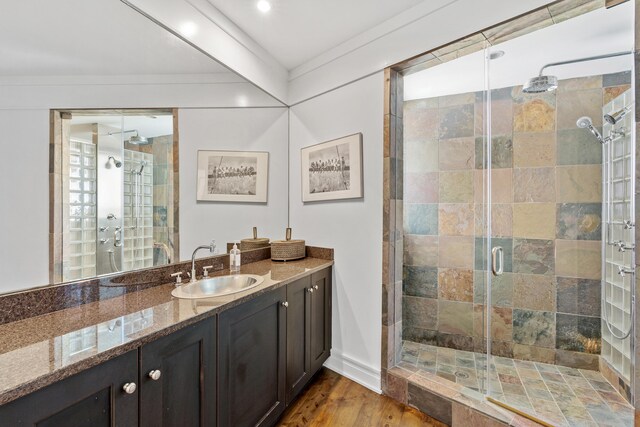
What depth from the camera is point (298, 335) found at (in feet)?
6.25

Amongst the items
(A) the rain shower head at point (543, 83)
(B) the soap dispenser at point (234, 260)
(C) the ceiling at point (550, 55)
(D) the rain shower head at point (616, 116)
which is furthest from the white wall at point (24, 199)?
(A) the rain shower head at point (543, 83)

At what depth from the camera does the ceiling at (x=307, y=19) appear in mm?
1856

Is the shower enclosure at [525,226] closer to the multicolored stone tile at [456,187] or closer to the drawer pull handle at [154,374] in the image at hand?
the multicolored stone tile at [456,187]

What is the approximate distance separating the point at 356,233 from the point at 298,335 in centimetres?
84

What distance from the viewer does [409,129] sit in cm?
292

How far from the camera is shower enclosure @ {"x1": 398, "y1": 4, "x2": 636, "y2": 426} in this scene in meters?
1.88

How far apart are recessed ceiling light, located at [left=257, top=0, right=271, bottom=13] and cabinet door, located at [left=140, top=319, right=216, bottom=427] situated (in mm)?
1895

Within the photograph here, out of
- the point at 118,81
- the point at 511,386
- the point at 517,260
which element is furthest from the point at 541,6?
the point at 511,386

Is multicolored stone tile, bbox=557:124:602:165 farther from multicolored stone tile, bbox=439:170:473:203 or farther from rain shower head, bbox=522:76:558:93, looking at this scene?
multicolored stone tile, bbox=439:170:473:203

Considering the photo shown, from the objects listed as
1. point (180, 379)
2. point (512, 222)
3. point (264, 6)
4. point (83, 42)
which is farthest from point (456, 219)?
point (83, 42)

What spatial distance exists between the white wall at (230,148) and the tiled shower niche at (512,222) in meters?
1.30

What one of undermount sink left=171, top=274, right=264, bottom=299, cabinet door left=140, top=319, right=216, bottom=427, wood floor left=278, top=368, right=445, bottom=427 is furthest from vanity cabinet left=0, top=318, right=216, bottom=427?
wood floor left=278, top=368, right=445, bottom=427

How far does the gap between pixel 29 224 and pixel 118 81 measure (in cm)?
79

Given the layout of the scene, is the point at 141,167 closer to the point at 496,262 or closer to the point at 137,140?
the point at 137,140
